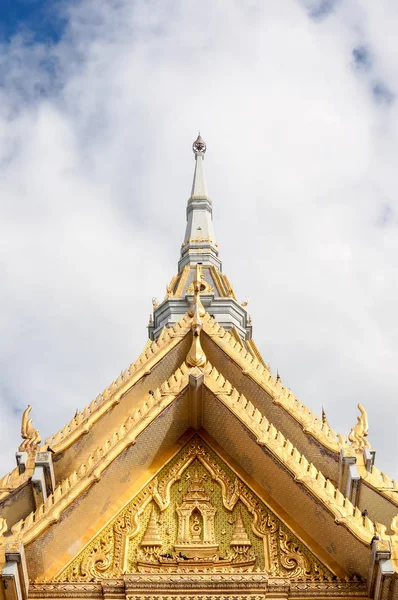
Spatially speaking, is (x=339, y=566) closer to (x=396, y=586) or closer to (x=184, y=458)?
(x=396, y=586)

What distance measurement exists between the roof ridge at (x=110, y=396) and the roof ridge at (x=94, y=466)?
165cm

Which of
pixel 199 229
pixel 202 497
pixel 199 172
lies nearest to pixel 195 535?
pixel 202 497

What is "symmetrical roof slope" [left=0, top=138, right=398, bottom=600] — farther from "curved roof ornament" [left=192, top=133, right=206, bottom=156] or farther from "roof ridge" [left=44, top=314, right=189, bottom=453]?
"curved roof ornament" [left=192, top=133, right=206, bottom=156]

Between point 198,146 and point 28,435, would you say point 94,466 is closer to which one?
point 28,435

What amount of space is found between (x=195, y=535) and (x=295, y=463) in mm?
1358

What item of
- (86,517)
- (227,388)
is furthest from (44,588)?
(227,388)

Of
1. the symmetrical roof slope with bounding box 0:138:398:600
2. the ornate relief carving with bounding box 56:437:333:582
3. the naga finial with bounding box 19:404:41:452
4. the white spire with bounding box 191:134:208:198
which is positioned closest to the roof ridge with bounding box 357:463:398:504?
the symmetrical roof slope with bounding box 0:138:398:600

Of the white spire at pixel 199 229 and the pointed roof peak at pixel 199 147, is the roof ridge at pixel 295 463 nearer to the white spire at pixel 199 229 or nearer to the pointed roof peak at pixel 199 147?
the white spire at pixel 199 229

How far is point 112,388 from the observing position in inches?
483

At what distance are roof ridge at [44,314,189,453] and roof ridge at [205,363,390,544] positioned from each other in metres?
1.87

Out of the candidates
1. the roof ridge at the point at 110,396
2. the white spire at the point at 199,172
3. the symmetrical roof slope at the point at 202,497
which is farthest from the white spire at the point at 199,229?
the symmetrical roof slope at the point at 202,497

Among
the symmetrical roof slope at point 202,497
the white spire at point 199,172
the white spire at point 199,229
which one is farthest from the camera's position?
the white spire at point 199,172

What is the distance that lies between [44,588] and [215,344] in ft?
13.7

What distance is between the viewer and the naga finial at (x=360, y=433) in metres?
11.7
